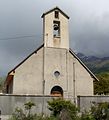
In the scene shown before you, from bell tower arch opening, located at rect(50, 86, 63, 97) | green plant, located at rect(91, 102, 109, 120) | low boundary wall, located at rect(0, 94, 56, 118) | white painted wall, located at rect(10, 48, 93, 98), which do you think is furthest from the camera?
bell tower arch opening, located at rect(50, 86, 63, 97)

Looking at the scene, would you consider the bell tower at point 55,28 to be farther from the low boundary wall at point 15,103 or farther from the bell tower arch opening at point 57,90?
the low boundary wall at point 15,103

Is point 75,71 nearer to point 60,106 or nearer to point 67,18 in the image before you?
point 67,18

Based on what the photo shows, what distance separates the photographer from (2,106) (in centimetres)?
2736

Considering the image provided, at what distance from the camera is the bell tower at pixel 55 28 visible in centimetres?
3744

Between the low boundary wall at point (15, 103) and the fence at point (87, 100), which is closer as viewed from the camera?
the low boundary wall at point (15, 103)

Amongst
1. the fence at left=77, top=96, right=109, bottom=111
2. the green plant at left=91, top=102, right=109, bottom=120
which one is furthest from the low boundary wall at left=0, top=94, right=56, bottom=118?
the green plant at left=91, top=102, right=109, bottom=120

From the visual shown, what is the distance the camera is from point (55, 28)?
38844 millimetres

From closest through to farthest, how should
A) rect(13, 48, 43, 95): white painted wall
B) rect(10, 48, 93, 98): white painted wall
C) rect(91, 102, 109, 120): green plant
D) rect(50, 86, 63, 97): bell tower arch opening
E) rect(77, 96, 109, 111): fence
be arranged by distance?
rect(91, 102, 109, 120): green plant < rect(77, 96, 109, 111): fence < rect(13, 48, 43, 95): white painted wall < rect(10, 48, 93, 98): white painted wall < rect(50, 86, 63, 97): bell tower arch opening

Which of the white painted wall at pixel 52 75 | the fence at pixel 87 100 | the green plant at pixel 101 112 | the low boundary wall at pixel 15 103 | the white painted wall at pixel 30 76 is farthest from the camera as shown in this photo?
the white painted wall at pixel 52 75

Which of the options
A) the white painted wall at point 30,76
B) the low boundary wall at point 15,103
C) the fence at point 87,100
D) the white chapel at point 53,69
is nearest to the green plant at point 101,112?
the low boundary wall at point 15,103

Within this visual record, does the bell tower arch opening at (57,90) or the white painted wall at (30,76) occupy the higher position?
the white painted wall at (30,76)

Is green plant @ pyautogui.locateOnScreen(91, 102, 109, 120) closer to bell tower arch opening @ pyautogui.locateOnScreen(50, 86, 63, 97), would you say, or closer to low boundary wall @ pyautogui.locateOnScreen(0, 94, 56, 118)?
low boundary wall @ pyautogui.locateOnScreen(0, 94, 56, 118)

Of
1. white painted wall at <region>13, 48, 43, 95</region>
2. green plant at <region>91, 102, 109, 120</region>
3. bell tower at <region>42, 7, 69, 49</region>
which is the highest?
bell tower at <region>42, 7, 69, 49</region>

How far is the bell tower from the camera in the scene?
1474 inches
